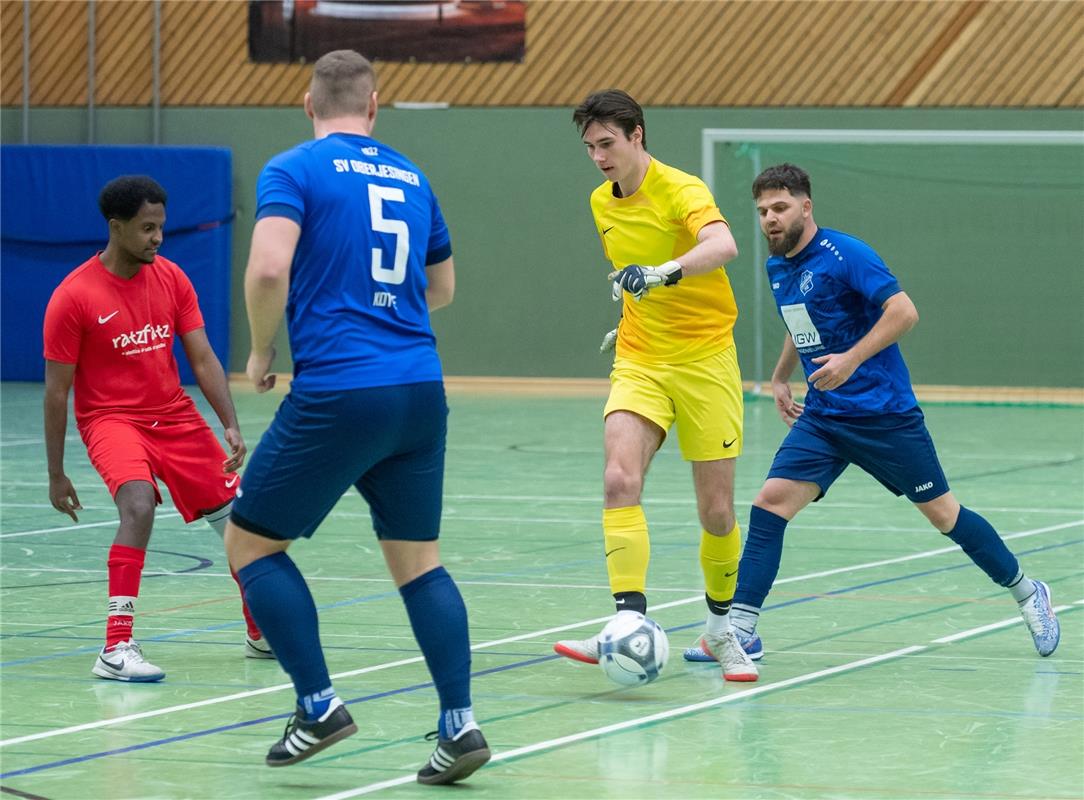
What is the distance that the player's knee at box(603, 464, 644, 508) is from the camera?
5.99m

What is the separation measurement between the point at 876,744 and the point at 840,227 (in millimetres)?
16490

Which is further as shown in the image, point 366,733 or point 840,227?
point 840,227

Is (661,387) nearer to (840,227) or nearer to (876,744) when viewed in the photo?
(876,744)

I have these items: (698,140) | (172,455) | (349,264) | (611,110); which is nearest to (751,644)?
(611,110)

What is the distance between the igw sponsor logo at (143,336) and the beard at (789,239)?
2.34 metres

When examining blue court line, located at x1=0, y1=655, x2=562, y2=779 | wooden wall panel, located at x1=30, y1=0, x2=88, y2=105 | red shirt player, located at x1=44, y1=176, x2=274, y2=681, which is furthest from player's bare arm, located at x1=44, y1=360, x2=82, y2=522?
wooden wall panel, located at x1=30, y1=0, x2=88, y2=105

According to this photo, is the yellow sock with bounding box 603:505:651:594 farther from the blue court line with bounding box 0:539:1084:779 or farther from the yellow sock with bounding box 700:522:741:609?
the blue court line with bounding box 0:539:1084:779

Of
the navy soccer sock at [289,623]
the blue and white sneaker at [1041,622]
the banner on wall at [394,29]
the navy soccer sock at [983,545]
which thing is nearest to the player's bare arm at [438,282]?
the navy soccer sock at [289,623]

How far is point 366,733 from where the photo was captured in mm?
Result: 5227

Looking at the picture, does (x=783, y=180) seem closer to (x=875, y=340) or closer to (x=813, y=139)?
(x=875, y=340)

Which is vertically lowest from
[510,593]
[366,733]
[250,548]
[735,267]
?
[735,267]

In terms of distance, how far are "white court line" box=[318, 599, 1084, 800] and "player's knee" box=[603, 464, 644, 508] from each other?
0.76 metres

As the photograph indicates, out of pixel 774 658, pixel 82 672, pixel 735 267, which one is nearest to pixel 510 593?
pixel 774 658

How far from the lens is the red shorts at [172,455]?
6.30 meters
